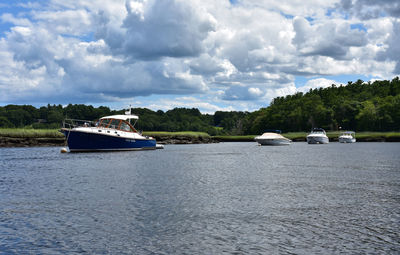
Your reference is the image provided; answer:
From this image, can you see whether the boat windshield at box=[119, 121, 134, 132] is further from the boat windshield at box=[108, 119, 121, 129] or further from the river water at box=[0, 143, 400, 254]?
the river water at box=[0, 143, 400, 254]

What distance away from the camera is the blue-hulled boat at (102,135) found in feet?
225

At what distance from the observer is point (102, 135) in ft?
230

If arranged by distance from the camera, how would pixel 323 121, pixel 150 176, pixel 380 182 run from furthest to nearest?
pixel 323 121
pixel 150 176
pixel 380 182

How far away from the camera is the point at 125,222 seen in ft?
57.8

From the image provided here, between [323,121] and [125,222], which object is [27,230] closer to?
[125,222]

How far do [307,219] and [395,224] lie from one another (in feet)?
12.0

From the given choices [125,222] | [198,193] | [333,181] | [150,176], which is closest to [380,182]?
[333,181]

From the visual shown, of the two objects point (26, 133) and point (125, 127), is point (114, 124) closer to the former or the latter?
point (125, 127)

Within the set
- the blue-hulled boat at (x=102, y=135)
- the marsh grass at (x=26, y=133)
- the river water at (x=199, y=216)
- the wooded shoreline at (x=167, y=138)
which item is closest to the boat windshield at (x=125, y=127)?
the blue-hulled boat at (x=102, y=135)

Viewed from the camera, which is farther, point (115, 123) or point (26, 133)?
point (26, 133)

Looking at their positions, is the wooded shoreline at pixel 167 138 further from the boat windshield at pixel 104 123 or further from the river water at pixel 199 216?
the river water at pixel 199 216

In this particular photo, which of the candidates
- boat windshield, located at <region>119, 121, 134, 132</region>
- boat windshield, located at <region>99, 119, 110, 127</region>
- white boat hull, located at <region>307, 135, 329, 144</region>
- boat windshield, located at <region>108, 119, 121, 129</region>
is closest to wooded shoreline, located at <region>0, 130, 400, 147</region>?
white boat hull, located at <region>307, 135, 329, 144</region>

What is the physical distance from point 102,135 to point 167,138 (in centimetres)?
7208

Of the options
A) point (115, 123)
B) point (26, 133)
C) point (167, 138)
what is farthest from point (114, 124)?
point (167, 138)
